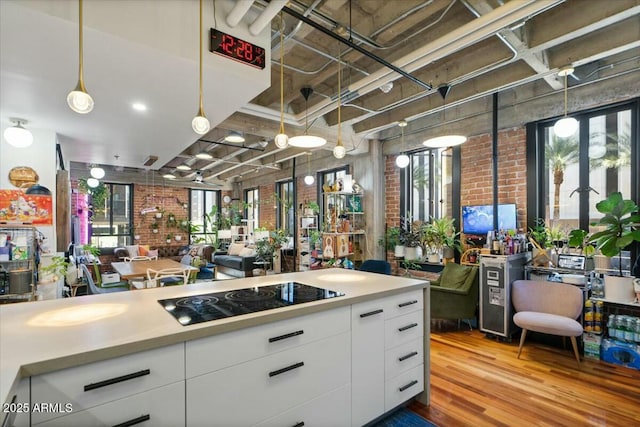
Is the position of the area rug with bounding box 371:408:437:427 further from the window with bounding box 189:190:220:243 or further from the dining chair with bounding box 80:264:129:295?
the window with bounding box 189:190:220:243

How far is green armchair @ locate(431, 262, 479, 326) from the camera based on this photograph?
12.7ft

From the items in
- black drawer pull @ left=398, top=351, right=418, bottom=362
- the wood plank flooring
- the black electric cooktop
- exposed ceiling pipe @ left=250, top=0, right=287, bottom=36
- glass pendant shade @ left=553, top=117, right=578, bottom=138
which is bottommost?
the wood plank flooring

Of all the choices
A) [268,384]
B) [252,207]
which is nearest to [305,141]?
[268,384]

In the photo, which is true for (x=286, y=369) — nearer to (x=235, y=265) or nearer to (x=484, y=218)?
(x=484, y=218)

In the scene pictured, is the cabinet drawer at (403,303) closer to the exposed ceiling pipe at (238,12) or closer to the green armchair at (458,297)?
the green armchair at (458,297)

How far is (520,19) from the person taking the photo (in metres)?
2.21

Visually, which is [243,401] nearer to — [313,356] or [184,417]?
[184,417]

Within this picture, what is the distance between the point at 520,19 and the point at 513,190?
2406mm

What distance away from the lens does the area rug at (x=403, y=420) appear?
2.10m

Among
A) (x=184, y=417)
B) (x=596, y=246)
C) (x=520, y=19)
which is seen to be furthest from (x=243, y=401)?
(x=596, y=246)

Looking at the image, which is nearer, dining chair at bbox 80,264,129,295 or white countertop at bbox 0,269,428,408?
white countertop at bbox 0,269,428,408

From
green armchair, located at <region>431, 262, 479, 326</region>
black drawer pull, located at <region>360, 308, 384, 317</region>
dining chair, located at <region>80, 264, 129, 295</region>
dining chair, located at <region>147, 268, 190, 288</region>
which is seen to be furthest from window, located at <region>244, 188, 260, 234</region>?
black drawer pull, located at <region>360, 308, 384, 317</region>

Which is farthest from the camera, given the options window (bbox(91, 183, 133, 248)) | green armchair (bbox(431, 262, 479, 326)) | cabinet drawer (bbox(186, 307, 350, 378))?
window (bbox(91, 183, 133, 248))

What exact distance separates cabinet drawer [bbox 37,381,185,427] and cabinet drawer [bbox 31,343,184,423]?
2cm
